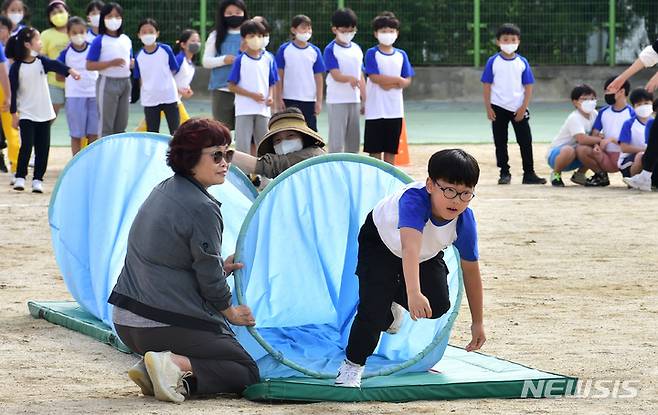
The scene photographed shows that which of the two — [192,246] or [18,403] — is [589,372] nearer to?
[192,246]

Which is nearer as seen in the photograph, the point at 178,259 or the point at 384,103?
the point at 178,259

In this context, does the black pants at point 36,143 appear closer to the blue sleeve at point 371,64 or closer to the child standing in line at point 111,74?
the child standing in line at point 111,74

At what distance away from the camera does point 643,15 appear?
25219 mm

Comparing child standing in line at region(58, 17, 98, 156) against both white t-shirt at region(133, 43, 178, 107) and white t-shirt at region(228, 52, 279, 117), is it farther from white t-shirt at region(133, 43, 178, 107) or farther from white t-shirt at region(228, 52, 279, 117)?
white t-shirt at region(228, 52, 279, 117)

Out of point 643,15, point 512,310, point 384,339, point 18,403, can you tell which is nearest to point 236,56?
point 512,310

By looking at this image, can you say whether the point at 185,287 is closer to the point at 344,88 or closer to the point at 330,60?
the point at 344,88

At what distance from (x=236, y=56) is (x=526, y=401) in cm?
868

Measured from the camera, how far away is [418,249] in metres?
5.49

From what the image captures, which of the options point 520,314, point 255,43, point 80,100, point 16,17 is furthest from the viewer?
point 16,17

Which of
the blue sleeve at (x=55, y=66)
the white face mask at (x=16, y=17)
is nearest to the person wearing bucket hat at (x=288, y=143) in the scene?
the blue sleeve at (x=55, y=66)

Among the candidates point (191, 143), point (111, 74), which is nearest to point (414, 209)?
point (191, 143)

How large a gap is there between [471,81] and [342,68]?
475 inches

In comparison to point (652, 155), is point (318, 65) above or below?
above

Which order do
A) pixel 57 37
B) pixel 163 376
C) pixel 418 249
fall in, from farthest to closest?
pixel 57 37
pixel 163 376
pixel 418 249
